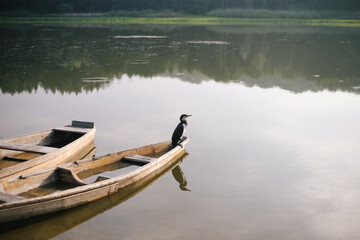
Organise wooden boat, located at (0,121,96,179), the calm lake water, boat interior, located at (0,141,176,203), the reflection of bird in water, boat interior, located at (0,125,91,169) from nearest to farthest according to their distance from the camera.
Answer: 1. the calm lake water
2. boat interior, located at (0,141,176,203)
3. wooden boat, located at (0,121,96,179)
4. the reflection of bird in water
5. boat interior, located at (0,125,91,169)

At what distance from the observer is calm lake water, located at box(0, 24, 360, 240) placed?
5652 millimetres

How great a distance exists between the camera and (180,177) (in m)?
7.19

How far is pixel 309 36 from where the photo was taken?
31.4 m

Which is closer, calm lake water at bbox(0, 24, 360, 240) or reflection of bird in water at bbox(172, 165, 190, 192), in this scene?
calm lake water at bbox(0, 24, 360, 240)

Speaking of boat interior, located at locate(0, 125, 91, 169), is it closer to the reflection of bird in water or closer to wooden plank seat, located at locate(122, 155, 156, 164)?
wooden plank seat, located at locate(122, 155, 156, 164)

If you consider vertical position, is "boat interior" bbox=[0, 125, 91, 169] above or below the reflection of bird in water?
above

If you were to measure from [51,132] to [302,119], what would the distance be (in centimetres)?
592

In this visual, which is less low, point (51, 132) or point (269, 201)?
point (51, 132)

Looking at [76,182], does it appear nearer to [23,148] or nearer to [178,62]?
[23,148]

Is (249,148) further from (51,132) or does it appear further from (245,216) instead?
(51,132)

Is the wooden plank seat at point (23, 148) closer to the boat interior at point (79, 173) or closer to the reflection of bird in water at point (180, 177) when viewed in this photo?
the boat interior at point (79, 173)

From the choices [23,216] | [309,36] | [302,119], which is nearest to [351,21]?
[309,36]

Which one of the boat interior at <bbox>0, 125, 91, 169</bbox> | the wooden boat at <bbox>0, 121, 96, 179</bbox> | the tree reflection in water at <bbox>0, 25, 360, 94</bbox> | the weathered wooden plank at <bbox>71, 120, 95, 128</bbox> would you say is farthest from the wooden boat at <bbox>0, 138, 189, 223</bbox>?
the tree reflection in water at <bbox>0, 25, 360, 94</bbox>

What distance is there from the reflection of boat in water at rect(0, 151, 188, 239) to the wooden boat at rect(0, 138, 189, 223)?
86mm
